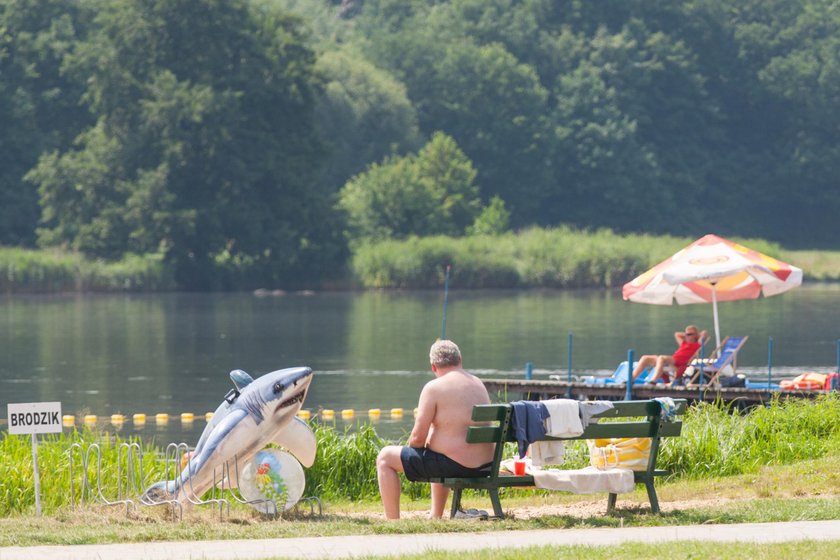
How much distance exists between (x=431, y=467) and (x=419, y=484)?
393 cm

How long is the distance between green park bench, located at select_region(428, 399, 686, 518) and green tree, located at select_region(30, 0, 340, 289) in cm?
6035

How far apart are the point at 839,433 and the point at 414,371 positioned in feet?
63.8

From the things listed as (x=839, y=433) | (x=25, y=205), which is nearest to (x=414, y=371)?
(x=839, y=433)

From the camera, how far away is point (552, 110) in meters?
102

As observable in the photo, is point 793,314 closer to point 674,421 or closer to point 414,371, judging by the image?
point 414,371

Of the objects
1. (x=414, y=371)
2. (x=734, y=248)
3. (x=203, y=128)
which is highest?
(x=203, y=128)

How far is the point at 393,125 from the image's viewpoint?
91250 mm

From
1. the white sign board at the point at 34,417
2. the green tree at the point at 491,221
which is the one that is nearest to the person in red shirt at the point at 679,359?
the white sign board at the point at 34,417

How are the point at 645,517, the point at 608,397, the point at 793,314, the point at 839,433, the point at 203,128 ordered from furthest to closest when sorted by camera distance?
the point at 203,128
the point at 793,314
the point at 608,397
the point at 839,433
the point at 645,517

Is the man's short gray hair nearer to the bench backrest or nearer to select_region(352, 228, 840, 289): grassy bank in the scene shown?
the bench backrest

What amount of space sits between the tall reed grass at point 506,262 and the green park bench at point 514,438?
60.4m

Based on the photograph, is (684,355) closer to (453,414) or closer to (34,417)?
(453,414)

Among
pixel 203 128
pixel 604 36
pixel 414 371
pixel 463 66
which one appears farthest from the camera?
pixel 604 36

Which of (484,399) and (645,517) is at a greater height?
(484,399)
